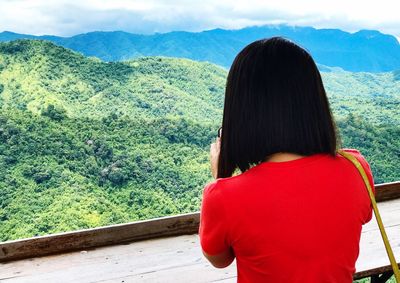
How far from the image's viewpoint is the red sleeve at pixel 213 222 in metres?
0.66

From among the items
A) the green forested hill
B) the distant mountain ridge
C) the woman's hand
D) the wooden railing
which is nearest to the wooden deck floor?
the wooden railing

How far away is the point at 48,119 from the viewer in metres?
10.7

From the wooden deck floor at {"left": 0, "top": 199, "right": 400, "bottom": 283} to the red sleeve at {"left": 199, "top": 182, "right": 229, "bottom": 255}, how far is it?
2.12ft

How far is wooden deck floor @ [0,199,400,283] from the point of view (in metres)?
1.33

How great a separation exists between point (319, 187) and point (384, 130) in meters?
7.26

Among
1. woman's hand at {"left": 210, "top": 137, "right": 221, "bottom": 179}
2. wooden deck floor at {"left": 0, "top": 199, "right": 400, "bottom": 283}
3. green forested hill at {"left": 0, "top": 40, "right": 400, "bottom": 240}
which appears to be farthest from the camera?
green forested hill at {"left": 0, "top": 40, "right": 400, "bottom": 240}

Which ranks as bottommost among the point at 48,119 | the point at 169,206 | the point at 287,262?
the point at 169,206

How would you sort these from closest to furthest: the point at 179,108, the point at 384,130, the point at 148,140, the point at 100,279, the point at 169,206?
the point at 100,279 < the point at 169,206 < the point at 384,130 < the point at 148,140 < the point at 179,108

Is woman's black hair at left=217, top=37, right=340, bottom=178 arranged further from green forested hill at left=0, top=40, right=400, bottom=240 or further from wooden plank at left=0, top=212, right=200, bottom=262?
green forested hill at left=0, top=40, right=400, bottom=240

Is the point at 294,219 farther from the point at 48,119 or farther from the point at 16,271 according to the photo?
the point at 48,119

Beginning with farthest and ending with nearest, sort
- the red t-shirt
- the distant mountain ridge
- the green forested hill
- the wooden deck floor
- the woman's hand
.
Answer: the distant mountain ridge
the green forested hill
the wooden deck floor
the woman's hand
the red t-shirt

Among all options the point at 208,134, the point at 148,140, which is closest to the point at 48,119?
the point at 148,140

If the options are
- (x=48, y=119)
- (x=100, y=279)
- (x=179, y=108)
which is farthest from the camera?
(x=179, y=108)

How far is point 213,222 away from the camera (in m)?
0.68
